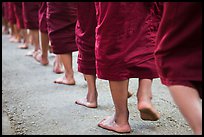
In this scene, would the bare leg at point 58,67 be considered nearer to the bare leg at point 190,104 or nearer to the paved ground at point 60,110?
the paved ground at point 60,110

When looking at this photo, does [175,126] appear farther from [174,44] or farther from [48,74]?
[48,74]

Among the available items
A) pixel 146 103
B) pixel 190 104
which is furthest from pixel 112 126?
pixel 190 104

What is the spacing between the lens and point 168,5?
0.87m

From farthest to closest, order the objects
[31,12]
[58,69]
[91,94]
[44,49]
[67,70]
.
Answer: [31,12]
[44,49]
[58,69]
[67,70]
[91,94]

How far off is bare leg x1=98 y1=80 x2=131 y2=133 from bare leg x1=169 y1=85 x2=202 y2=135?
0.41 m

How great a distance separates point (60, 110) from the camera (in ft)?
5.29

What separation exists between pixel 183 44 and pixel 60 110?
0.90m

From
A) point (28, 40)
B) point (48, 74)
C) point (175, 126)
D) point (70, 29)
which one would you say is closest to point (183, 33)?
point (175, 126)

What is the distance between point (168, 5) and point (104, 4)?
1.21ft

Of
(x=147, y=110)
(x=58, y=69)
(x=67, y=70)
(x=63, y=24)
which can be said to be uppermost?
(x=63, y=24)

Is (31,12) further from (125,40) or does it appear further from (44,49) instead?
(125,40)

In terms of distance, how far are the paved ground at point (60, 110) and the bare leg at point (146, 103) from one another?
81 millimetres

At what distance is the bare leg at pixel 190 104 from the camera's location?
826mm

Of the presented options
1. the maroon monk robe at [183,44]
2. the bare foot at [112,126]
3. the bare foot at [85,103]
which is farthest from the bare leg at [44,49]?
the maroon monk robe at [183,44]
